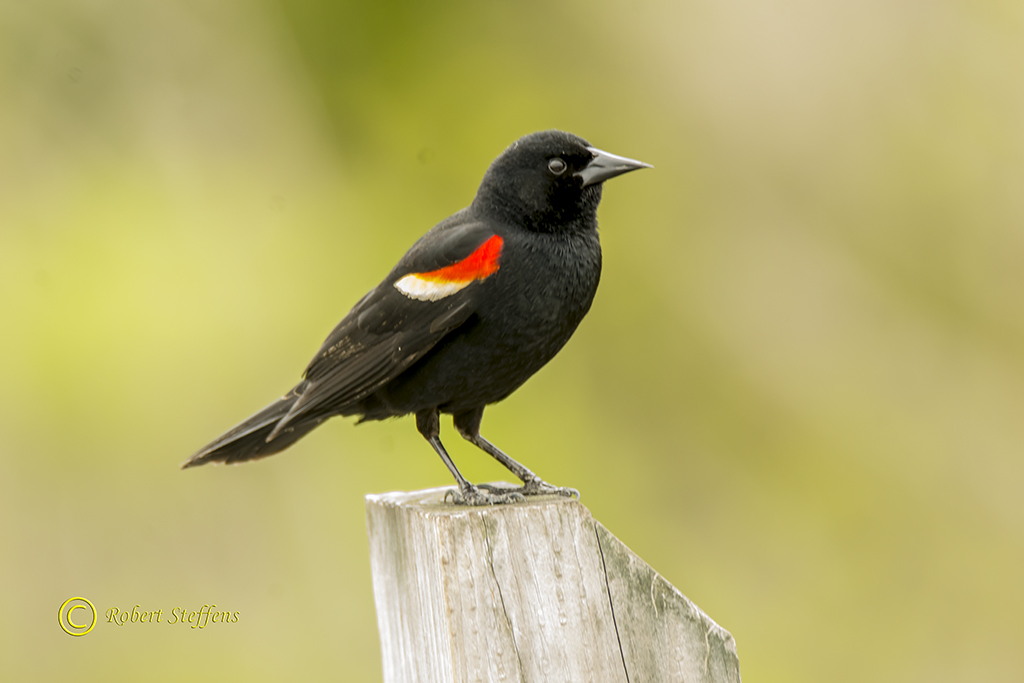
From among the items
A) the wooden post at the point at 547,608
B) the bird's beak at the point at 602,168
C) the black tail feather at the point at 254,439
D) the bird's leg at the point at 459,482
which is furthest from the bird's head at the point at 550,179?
the wooden post at the point at 547,608

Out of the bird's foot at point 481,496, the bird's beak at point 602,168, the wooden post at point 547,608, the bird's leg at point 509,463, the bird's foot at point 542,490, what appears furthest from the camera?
the bird's beak at point 602,168

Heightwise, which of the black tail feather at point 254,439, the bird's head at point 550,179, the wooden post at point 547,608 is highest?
the bird's head at point 550,179

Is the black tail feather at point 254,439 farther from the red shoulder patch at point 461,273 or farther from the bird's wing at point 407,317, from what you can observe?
the red shoulder patch at point 461,273

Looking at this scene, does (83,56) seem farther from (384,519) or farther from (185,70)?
(384,519)

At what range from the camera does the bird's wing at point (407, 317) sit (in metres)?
2.73

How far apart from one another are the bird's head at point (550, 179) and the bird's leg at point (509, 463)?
0.69 meters

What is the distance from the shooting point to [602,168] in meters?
2.92

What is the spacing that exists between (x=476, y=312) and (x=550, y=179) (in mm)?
529

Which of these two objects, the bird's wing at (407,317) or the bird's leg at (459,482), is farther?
the bird's wing at (407,317)

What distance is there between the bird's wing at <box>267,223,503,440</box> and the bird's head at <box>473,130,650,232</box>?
156 millimetres

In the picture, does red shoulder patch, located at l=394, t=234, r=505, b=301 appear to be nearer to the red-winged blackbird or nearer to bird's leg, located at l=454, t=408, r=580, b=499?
the red-winged blackbird

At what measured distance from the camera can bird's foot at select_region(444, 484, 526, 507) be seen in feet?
7.70

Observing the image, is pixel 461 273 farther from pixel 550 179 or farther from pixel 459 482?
pixel 459 482

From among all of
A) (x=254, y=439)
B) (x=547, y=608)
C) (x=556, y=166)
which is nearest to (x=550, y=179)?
(x=556, y=166)
